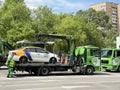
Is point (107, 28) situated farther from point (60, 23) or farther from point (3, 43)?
point (3, 43)

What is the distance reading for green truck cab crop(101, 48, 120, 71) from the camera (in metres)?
28.9

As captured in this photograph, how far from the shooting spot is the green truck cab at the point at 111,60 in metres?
28.9

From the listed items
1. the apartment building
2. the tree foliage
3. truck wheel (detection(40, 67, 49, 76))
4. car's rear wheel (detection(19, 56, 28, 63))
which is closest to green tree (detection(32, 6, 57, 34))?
the tree foliage

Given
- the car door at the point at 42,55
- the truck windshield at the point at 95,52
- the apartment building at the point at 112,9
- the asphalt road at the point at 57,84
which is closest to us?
the asphalt road at the point at 57,84

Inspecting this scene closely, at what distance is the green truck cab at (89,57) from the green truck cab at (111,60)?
3.63 m

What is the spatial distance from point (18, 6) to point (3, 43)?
52.3ft

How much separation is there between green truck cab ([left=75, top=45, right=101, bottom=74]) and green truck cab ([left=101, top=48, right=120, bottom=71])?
3.63 meters

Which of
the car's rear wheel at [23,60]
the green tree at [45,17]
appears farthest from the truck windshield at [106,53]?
the green tree at [45,17]

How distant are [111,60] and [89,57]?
4469 millimetres

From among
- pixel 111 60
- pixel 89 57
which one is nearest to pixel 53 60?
pixel 89 57

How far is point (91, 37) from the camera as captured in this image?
58.0 metres

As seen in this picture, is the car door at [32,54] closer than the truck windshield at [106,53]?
Yes

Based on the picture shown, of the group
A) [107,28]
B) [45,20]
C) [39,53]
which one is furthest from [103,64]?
[107,28]

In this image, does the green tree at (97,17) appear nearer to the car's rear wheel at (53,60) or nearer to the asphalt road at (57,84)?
the car's rear wheel at (53,60)
